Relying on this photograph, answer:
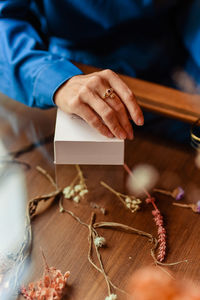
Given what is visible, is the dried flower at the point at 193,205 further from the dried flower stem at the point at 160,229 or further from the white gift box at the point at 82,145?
the white gift box at the point at 82,145

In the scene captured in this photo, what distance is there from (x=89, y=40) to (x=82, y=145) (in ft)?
1.33

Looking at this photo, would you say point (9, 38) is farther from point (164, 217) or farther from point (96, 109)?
point (164, 217)

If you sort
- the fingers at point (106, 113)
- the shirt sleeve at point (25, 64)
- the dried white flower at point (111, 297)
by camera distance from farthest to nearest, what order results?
the shirt sleeve at point (25, 64)
the fingers at point (106, 113)
the dried white flower at point (111, 297)

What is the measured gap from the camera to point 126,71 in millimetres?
1148

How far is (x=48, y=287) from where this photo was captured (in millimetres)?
731

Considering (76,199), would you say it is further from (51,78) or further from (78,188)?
(51,78)

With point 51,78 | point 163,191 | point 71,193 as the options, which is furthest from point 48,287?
point 51,78

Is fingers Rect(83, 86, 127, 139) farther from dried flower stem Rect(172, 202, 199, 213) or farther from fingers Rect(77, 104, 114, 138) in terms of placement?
dried flower stem Rect(172, 202, 199, 213)

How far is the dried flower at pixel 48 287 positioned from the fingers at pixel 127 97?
34 cm

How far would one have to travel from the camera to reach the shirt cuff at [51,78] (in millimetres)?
904

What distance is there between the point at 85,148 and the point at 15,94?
30cm

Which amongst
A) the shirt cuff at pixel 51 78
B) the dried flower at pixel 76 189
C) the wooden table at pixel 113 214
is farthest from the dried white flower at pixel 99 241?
the shirt cuff at pixel 51 78

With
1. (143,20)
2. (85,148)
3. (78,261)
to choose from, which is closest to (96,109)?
(85,148)

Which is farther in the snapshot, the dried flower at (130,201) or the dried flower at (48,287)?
the dried flower at (130,201)
